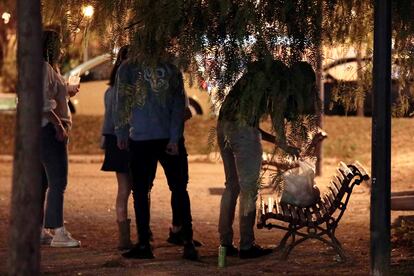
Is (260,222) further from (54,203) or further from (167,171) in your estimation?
(54,203)

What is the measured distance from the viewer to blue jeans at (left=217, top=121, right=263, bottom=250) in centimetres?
776

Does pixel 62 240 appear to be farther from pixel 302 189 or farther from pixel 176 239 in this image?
pixel 302 189

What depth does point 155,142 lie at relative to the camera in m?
8.14

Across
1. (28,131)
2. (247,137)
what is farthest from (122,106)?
(28,131)

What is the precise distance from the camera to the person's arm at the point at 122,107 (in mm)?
7371

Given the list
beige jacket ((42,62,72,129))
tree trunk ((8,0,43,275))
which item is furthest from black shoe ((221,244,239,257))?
tree trunk ((8,0,43,275))

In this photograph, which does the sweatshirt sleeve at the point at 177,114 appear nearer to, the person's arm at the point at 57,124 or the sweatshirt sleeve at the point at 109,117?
the sweatshirt sleeve at the point at 109,117

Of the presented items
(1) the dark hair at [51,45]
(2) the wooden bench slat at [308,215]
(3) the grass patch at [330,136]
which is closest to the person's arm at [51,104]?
(1) the dark hair at [51,45]

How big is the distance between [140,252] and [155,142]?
0.83 metres

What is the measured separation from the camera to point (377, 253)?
23.2 feet

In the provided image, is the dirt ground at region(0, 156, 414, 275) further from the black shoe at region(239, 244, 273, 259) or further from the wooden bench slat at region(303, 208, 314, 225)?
the wooden bench slat at region(303, 208, 314, 225)

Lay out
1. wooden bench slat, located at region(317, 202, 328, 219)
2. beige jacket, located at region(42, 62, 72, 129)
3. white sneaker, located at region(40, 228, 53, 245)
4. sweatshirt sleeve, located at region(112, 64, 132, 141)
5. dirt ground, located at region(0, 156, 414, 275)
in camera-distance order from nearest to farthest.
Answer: sweatshirt sleeve, located at region(112, 64, 132, 141) < dirt ground, located at region(0, 156, 414, 275) < wooden bench slat, located at region(317, 202, 328, 219) < beige jacket, located at region(42, 62, 72, 129) < white sneaker, located at region(40, 228, 53, 245)

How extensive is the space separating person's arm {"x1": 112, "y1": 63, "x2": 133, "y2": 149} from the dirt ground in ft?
3.00

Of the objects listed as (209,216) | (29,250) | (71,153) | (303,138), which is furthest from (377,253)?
(71,153)
